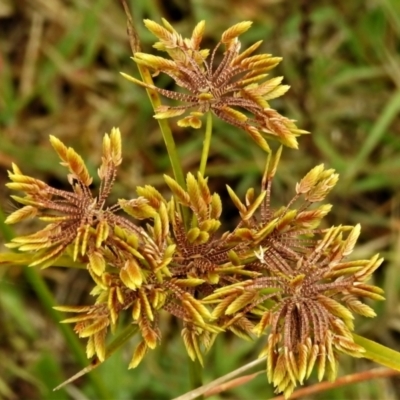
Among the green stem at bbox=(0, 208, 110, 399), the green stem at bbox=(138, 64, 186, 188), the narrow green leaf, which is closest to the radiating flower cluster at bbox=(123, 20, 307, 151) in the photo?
the green stem at bbox=(138, 64, 186, 188)

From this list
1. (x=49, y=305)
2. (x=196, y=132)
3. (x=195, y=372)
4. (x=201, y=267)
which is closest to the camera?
(x=201, y=267)

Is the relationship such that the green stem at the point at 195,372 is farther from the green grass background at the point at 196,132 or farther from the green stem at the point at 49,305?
the green grass background at the point at 196,132

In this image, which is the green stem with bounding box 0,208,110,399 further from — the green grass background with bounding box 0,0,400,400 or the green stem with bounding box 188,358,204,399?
the green grass background with bounding box 0,0,400,400

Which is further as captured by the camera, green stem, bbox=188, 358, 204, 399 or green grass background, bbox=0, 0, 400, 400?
green grass background, bbox=0, 0, 400, 400

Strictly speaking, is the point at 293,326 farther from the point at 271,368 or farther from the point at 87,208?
the point at 87,208

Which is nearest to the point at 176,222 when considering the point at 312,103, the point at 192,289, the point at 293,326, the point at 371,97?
the point at 192,289

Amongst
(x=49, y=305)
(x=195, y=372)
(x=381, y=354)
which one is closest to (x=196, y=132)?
(x=49, y=305)

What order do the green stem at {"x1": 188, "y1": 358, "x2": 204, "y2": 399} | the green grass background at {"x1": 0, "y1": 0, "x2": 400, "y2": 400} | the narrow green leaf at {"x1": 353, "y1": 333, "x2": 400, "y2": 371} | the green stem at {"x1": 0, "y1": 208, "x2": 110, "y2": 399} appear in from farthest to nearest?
the green grass background at {"x1": 0, "y1": 0, "x2": 400, "y2": 400}
the green stem at {"x1": 0, "y1": 208, "x2": 110, "y2": 399}
the green stem at {"x1": 188, "y1": 358, "x2": 204, "y2": 399}
the narrow green leaf at {"x1": 353, "y1": 333, "x2": 400, "y2": 371}

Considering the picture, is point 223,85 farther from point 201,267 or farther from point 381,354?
point 381,354
